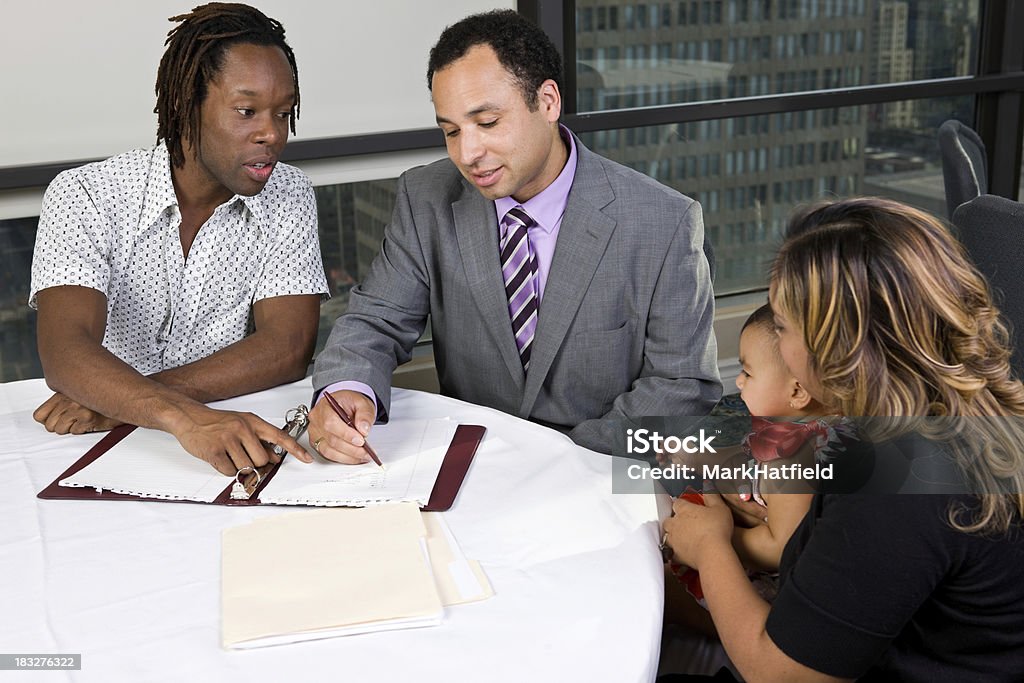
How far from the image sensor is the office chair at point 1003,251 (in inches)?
73.2

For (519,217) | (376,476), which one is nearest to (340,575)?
(376,476)

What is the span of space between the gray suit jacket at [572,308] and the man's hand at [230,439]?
0.23 metres

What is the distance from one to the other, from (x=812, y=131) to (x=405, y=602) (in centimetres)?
312

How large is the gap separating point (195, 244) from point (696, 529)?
1.18 m

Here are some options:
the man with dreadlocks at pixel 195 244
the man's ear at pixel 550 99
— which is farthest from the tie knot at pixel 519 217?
the man with dreadlocks at pixel 195 244

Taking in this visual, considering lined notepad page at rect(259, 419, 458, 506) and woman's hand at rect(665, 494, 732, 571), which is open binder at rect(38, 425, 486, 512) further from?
woman's hand at rect(665, 494, 732, 571)

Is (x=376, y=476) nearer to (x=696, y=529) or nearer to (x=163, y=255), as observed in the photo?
(x=696, y=529)

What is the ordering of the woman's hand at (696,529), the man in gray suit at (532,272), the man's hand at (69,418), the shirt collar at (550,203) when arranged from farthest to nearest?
the shirt collar at (550,203) < the man in gray suit at (532,272) < the man's hand at (69,418) < the woman's hand at (696,529)

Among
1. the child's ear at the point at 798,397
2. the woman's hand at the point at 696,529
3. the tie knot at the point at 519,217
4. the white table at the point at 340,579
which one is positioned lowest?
the woman's hand at the point at 696,529

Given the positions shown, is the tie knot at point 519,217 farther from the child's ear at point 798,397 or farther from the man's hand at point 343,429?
the child's ear at point 798,397

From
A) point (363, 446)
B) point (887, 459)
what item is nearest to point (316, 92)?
point (363, 446)

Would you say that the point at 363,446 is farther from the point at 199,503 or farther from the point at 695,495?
the point at 695,495

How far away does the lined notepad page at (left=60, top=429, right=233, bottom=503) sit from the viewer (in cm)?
138

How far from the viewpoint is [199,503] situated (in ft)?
4.47
